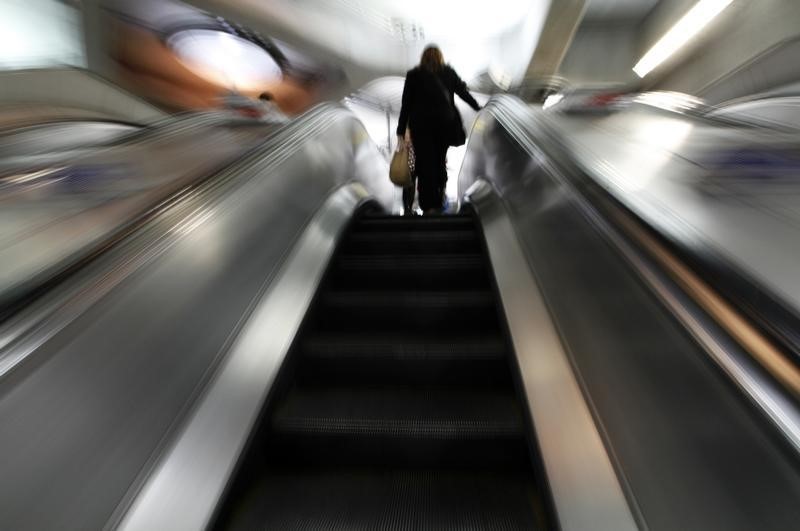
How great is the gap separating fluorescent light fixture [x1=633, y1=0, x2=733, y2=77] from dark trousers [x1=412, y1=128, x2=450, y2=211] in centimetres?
404

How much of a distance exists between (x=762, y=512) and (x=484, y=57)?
9924 mm

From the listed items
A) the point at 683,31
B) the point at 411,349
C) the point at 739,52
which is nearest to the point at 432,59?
the point at 411,349

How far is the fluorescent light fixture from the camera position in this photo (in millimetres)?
4910

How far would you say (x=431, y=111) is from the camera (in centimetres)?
335

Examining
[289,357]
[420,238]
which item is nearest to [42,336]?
[289,357]

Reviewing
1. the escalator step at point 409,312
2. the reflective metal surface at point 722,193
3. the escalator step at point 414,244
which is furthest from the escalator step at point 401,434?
the escalator step at point 414,244

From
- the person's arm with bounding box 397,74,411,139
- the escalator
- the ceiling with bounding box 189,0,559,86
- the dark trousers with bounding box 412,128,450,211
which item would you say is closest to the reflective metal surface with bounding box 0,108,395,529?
the escalator

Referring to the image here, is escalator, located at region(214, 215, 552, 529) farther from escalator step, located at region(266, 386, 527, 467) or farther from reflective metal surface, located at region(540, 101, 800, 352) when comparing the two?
reflective metal surface, located at region(540, 101, 800, 352)

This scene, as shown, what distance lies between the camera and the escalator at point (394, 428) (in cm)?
109

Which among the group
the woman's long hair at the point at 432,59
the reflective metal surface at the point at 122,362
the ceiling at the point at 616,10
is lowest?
the reflective metal surface at the point at 122,362

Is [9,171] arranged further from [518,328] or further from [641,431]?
[641,431]

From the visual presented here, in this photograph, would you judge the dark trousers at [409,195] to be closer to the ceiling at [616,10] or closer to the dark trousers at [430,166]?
the dark trousers at [430,166]

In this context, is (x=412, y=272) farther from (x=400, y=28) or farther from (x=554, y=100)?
(x=400, y=28)

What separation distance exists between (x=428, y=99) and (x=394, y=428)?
2.78 m
